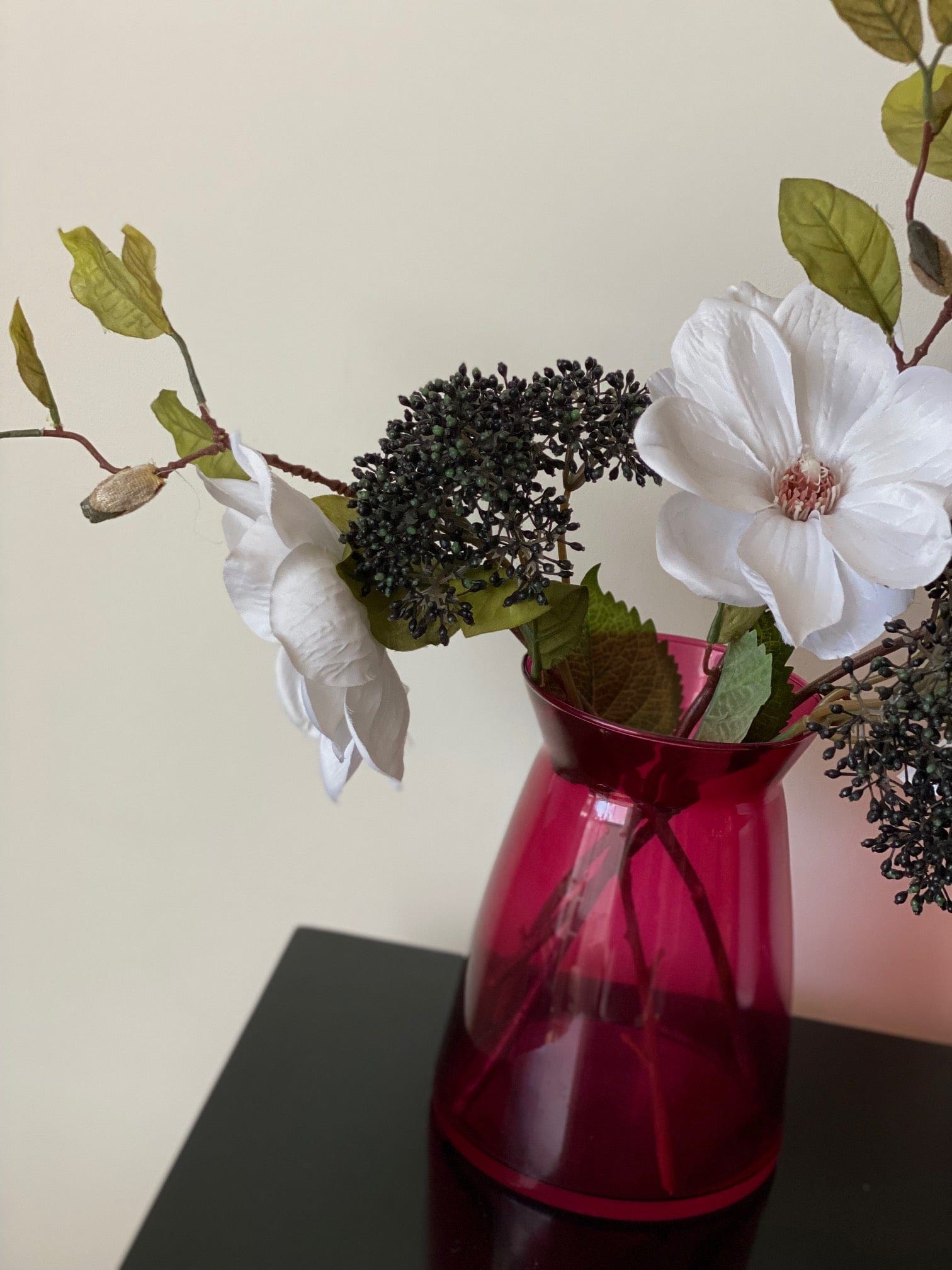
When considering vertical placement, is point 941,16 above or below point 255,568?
above


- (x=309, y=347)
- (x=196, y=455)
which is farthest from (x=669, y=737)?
(x=309, y=347)

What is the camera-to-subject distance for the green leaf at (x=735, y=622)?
1.59ft

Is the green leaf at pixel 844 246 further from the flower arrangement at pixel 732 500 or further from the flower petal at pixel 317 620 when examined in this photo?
the flower petal at pixel 317 620

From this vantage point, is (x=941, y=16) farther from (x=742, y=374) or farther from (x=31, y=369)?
(x=31, y=369)

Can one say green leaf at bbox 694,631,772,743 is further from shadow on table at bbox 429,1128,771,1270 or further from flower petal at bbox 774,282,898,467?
shadow on table at bbox 429,1128,771,1270

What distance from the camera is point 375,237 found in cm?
72

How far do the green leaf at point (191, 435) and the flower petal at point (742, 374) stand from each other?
8.5 inches

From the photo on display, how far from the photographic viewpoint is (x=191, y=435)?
521mm

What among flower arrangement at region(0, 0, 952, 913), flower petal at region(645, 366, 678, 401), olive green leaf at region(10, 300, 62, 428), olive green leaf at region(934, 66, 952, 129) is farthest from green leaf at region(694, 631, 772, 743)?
olive green leaf at region(10, 300, 62, 428)

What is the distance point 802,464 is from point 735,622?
81 millimetres

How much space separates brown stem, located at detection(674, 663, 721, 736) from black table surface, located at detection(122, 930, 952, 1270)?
0.30 meters

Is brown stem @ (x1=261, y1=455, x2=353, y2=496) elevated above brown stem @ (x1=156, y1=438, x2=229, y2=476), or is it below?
above

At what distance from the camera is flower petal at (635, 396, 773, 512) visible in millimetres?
415

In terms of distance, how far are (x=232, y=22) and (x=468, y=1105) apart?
69 cm
